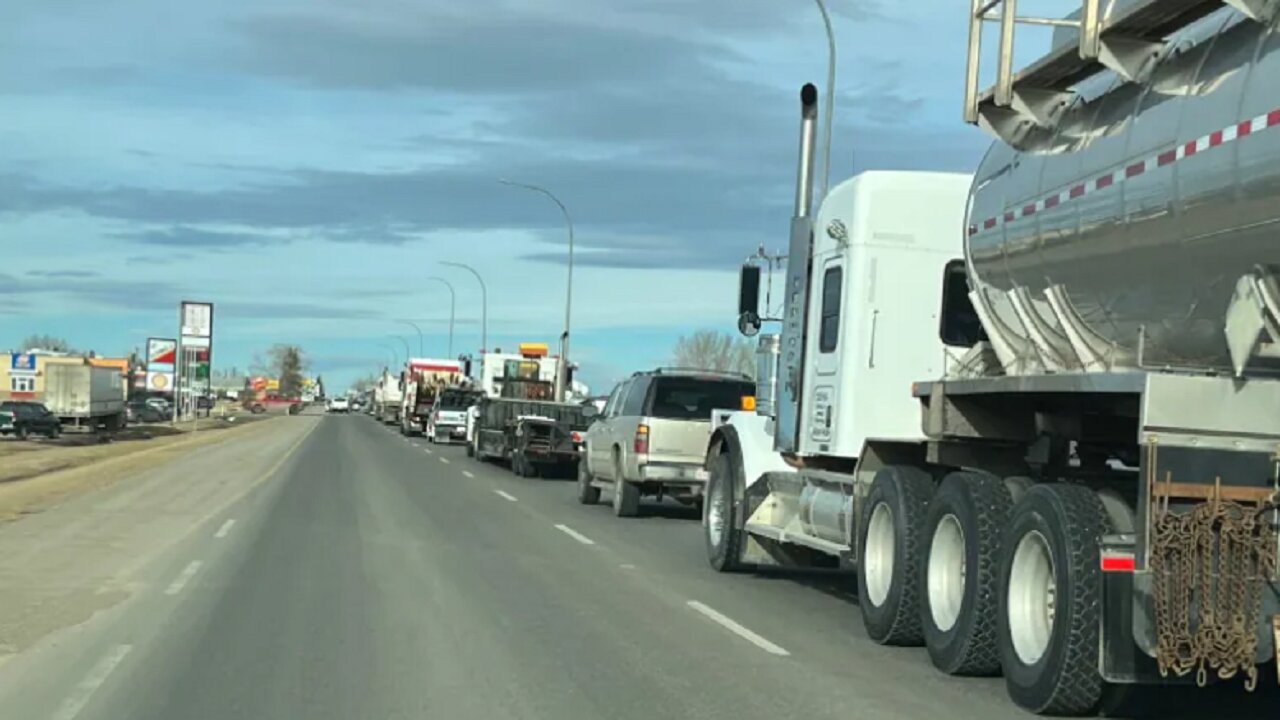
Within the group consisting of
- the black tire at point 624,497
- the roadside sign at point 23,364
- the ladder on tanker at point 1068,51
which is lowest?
the black tire at point 624,497

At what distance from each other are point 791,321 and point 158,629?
6188 mm

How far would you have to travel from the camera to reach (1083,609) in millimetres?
7199

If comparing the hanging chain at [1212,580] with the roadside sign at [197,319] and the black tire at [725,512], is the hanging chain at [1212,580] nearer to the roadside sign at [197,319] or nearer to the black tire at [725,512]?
the black tire at [725,512]

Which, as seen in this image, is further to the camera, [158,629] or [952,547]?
[158,629]

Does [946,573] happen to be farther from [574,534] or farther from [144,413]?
[144,413]

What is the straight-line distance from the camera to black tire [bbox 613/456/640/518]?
827 inches

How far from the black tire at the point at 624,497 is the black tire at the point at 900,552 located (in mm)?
10690

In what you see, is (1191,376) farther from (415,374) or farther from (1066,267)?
(415,374)

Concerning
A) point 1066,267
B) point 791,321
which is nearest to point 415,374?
point 791,321

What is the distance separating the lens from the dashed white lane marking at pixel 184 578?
12133mm

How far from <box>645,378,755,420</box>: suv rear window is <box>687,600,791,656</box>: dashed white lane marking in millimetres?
8557

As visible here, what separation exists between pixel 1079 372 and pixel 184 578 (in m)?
8.64

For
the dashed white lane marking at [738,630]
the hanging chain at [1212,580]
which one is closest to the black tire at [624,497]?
the dashed white lane marking at [738,630]

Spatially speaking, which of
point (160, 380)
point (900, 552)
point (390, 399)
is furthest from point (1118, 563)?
point (160, 380)
